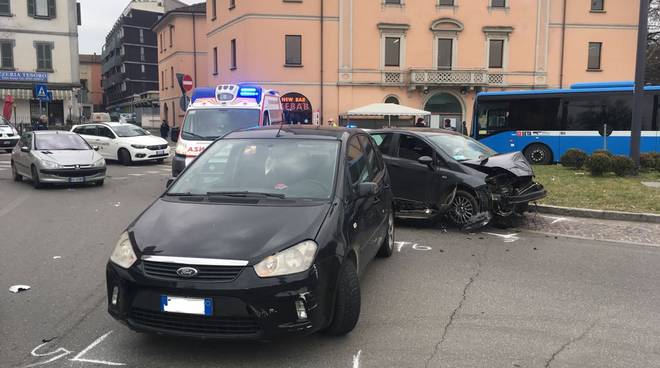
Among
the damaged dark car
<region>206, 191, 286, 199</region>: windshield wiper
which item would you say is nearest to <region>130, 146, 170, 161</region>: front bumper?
the damaged dark car

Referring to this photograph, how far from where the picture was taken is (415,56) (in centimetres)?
3516

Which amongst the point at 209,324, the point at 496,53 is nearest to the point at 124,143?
the point at 209,324

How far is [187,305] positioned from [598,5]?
3915cm

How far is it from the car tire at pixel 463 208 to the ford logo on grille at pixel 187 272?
579 centimetres

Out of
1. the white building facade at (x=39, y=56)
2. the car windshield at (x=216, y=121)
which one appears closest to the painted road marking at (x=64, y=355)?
the car windshield at (x=216, y=121)

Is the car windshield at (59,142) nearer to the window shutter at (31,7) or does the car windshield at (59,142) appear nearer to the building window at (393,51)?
the building window at (393,51)

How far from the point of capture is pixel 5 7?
136 feet

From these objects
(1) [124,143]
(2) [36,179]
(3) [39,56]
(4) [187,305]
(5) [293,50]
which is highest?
(3) [39,56]

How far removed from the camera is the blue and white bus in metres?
18.6

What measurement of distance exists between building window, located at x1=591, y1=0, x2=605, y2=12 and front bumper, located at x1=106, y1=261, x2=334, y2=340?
38.1 meters

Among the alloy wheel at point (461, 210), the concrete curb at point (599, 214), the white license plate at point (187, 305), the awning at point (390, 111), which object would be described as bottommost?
the concrete curb at point (599, 214)

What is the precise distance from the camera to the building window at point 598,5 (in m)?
35.5

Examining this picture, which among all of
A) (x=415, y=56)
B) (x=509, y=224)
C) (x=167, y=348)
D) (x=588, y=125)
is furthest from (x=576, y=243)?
(x=415, y=56)

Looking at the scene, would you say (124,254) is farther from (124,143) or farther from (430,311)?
(124,143)
